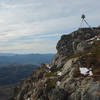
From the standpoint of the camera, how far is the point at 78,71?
57562 mm

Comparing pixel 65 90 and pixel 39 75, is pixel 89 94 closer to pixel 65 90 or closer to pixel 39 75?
pixel 65 90

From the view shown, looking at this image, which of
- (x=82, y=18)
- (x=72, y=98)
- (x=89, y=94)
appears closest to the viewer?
(x=89, y=94)

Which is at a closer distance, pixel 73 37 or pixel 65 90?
pixel 65 90

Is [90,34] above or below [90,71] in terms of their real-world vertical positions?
above

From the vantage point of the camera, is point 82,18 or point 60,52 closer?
point 82,18

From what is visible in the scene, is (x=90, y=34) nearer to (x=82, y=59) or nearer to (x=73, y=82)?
(x=82, y=59)

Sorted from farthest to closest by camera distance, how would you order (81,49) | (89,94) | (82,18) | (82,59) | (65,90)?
(82,18)
(81,49)
(82,59)
(65,90)
(89,94)

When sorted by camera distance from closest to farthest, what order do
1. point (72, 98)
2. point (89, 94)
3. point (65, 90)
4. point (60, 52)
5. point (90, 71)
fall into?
point (89, 94)
point (72, 98)
point (65, 90)
point (90, 71)
point (60, 52)

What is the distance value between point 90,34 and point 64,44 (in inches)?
687

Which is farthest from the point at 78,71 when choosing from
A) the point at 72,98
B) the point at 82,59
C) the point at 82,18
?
the point at 82,18

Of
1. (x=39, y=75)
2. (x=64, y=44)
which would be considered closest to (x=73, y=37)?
(x=64, y=44)

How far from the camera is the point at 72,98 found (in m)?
44.6

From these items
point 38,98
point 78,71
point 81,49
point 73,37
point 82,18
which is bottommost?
point 38,98

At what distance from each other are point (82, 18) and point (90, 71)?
56.0 meters
